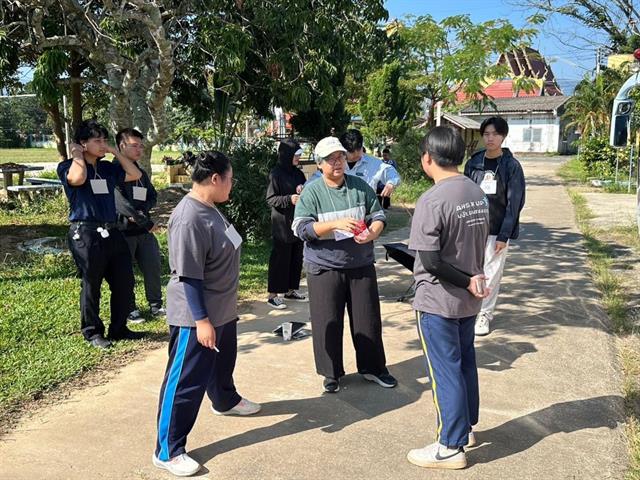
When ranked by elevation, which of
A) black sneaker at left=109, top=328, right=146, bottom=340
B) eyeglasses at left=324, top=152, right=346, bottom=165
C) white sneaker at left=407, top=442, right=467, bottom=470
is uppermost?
eyeglasses at left=324, top=152, right=346, bottom=165

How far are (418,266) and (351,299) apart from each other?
0.94 m

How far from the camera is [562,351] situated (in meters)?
4.74

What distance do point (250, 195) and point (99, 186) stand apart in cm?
425

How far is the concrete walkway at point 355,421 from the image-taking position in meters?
3.04

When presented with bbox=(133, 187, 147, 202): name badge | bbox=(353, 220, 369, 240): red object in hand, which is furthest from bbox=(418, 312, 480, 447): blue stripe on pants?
bbox=(133, 187, 147, 202): name badge

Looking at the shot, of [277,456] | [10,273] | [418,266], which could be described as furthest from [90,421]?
[10,273]

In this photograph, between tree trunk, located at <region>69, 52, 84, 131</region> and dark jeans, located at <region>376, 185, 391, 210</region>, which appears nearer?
dark jeans, located at <region>376, 185, 391, 210</region>

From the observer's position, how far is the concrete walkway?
9.99 feet

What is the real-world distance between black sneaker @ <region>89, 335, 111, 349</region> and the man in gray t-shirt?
2.74 meters

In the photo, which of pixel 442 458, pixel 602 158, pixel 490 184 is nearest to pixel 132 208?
pixel 490 184

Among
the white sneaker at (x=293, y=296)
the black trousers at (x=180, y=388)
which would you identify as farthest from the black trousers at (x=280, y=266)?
the black trousers at (x=180, y=388)

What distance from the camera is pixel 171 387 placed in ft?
9.62

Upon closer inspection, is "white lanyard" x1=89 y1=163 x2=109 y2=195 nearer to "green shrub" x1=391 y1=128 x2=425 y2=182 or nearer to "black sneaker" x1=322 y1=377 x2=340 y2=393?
"black sneaker" x1=322 y1=377 x2=340 y2=393

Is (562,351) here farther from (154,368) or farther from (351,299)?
A: (154,368)
